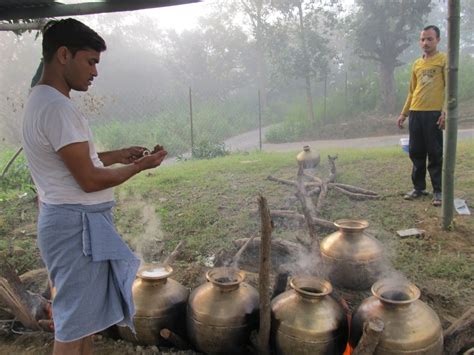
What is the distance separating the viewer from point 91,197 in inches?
85.8

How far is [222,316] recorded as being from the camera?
9.41 ft

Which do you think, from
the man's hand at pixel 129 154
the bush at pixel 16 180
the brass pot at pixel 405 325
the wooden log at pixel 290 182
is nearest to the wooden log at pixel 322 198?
the wooden log at pixel 290 182

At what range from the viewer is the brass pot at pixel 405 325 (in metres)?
2.49

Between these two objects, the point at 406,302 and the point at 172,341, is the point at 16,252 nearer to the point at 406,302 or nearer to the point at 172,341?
the point at 172,341

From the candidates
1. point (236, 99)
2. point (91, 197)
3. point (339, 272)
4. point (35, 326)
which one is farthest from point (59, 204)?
point (236, 99)

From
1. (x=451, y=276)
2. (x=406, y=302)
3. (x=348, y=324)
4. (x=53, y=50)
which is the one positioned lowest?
(x=451, y=276)

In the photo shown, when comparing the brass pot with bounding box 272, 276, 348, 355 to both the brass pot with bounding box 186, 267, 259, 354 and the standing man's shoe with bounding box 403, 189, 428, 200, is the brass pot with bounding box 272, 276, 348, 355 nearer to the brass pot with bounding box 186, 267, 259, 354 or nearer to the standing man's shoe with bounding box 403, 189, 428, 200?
the brass pot with bounding box 186, 267, 259, 354

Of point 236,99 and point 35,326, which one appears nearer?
point 35,326

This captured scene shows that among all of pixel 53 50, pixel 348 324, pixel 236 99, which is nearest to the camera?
pixel 53 50

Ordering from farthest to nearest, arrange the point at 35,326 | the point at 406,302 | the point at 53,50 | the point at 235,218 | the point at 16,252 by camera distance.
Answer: the point at 235,218 < the point at 16,252 < the point at 35,326 < the point at 406,302 < the point at 53,50

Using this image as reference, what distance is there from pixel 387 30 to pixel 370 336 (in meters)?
18.7

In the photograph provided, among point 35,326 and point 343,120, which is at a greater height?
point 343,120

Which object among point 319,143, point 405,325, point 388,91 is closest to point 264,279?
point 405,325

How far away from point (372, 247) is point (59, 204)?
261 cm
